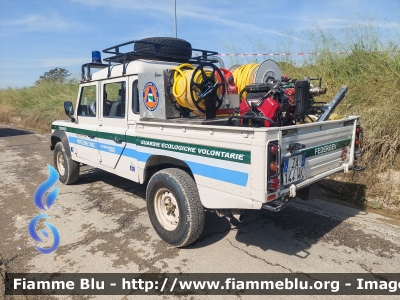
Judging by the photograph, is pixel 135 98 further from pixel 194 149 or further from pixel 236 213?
pixel 236 213

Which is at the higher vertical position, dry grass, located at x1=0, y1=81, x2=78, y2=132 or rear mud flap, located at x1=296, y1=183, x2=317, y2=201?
dry grass, located at x1=0, y1=81, x2=78, y2=132

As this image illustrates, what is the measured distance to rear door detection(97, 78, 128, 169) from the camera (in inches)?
171

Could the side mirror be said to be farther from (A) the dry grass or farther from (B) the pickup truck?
(A) the dry grass

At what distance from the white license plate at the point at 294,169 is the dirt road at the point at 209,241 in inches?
36.8

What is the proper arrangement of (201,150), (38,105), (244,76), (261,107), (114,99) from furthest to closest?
(38,105) < (114,99) < (244,76) < (261,107) < (201,150)

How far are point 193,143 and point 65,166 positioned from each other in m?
3.81

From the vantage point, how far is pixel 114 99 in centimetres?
469

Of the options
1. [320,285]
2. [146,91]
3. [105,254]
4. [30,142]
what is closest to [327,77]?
[146,91]

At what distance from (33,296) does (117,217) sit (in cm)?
174

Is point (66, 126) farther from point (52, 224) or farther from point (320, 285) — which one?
point (320, 285)

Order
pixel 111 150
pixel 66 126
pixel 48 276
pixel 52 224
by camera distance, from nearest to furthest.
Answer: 1. pixel 48 276
2. pixel 52 224
3. pixel 111 150
4. pixel 66 126

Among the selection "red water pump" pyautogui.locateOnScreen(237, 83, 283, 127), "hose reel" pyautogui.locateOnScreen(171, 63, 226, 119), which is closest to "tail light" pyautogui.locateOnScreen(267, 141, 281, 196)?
"red water pump" pyautogui.locateOnScreen(237, 83, 283, 127)

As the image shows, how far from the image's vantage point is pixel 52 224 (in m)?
4.26

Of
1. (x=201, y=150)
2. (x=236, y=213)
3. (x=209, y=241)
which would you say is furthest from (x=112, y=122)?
(x=236, y=213)
